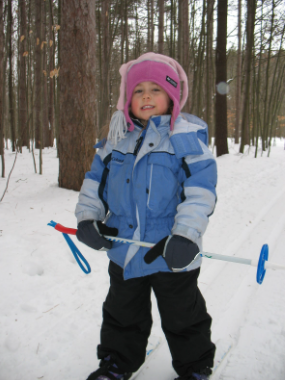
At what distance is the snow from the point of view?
5.89ft

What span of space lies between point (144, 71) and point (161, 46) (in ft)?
28.1

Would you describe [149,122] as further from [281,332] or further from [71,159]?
[71,159]

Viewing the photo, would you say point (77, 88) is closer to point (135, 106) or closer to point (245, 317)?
point (135, 106)

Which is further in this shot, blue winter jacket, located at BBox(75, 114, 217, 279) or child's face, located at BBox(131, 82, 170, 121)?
child's face, located at BBox(131, 82, 170, 121)

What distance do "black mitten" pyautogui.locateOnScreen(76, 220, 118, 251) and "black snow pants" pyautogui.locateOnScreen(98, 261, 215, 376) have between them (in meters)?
0.20

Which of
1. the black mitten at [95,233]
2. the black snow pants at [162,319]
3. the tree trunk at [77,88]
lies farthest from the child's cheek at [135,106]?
the tree trunk at [77,88]

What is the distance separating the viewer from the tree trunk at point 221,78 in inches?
354

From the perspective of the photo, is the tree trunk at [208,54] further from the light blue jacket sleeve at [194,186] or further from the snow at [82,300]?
the light blue jacket sleeve at [194,186]

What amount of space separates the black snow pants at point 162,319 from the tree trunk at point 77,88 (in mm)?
3072

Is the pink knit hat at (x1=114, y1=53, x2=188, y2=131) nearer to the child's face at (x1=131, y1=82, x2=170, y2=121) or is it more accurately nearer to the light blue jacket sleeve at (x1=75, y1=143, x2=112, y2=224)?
the child's face at (x1=131, y1=82, x2=170, y2=121)

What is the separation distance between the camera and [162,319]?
1.62m

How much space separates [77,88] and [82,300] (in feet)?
10.4

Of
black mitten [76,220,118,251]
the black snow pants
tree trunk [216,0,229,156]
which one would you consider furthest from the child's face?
tree trunk [216,0,229,156]

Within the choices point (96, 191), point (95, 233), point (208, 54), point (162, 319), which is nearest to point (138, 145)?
point (96, 191)
